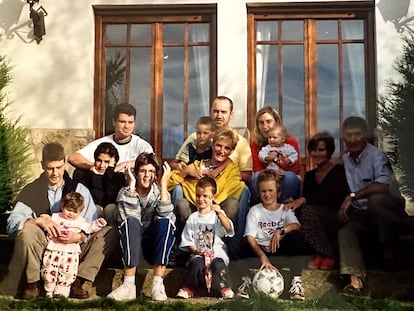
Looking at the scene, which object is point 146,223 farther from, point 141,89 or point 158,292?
point 141,89

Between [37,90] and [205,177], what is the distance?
3.40 feet

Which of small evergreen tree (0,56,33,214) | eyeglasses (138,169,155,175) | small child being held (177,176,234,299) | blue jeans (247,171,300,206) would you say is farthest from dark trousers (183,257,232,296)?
small evergreen tree (0,56,33,214)

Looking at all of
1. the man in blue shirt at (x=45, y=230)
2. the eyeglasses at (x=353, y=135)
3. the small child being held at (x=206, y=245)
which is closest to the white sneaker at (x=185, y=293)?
the small child being held at (x=206, y=245)

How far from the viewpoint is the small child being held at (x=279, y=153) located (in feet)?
11.9

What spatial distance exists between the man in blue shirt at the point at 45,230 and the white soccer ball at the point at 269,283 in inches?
31.2

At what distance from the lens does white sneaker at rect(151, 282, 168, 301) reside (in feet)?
11.6

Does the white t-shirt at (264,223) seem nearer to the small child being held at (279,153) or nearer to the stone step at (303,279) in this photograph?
the stone step at (303,279)

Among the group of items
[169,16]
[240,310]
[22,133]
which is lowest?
[240,310]

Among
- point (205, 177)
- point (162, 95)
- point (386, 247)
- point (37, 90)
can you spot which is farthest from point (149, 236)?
point (386, 247)

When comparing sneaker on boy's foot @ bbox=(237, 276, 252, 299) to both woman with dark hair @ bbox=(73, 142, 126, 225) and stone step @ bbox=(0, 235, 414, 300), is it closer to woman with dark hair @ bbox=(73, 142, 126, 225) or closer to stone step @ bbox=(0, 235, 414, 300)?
stone step @ bbox=(0, 235, 414, 300)

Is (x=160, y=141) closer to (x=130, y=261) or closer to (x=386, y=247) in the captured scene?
(x=130, y=261)

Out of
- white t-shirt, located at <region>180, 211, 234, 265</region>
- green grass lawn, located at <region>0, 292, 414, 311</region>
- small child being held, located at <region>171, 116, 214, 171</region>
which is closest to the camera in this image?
green grass lawn, located at <region>0, 292, 414, 311</region>

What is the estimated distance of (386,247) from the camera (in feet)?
11.5

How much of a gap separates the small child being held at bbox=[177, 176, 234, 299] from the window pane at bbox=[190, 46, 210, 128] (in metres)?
0.36
